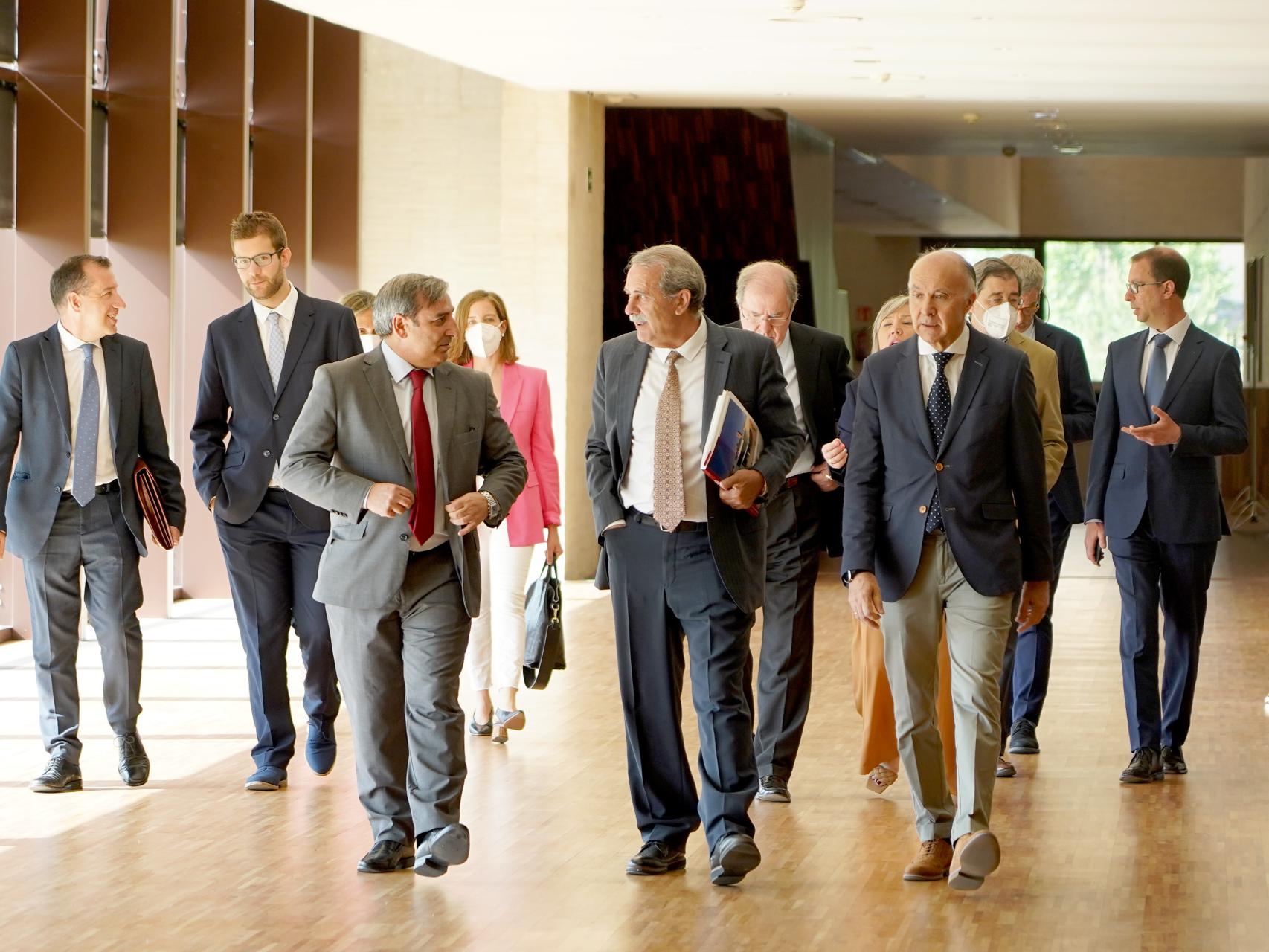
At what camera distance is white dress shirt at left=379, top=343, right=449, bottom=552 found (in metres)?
4.69

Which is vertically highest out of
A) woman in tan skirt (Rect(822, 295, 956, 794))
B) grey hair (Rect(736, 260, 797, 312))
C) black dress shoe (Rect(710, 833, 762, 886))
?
grey hair (Rect(736, 260, 797, 312))

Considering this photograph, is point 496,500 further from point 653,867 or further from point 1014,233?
point 1014,233

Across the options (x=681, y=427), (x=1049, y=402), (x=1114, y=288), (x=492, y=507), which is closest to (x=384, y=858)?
(x=492, y=507)

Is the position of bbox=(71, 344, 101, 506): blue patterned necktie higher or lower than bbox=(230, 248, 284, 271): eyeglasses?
lower

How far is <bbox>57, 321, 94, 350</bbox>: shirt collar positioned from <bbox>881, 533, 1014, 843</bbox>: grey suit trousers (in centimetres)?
299

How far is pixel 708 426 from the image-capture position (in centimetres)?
470

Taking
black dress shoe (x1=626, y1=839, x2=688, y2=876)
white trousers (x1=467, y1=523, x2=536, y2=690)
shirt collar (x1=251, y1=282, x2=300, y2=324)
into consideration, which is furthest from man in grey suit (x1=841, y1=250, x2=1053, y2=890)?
white trousers (x1=467, y1=523, x2=536, y2=690)

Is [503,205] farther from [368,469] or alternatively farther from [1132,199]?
[1132,199]

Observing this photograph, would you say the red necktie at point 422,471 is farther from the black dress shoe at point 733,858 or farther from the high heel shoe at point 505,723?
the high heel shoe at point 505,723

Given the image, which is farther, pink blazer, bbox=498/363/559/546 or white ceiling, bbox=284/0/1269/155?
white ceiling, bbox=284/0/1269/155

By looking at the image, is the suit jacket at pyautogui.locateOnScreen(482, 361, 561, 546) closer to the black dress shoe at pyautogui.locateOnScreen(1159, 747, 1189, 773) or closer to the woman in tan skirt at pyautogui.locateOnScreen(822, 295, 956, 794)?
the woman in tan skirt at pyautogui.locateOnScreen(822, 295, 956, 794)

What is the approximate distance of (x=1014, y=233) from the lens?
1089 inches

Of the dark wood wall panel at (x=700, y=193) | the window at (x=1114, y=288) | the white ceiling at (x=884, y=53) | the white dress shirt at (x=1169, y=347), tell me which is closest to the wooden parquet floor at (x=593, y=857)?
the white dress shirt at (x=1169, y=347)

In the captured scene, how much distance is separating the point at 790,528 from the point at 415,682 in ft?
5.51
